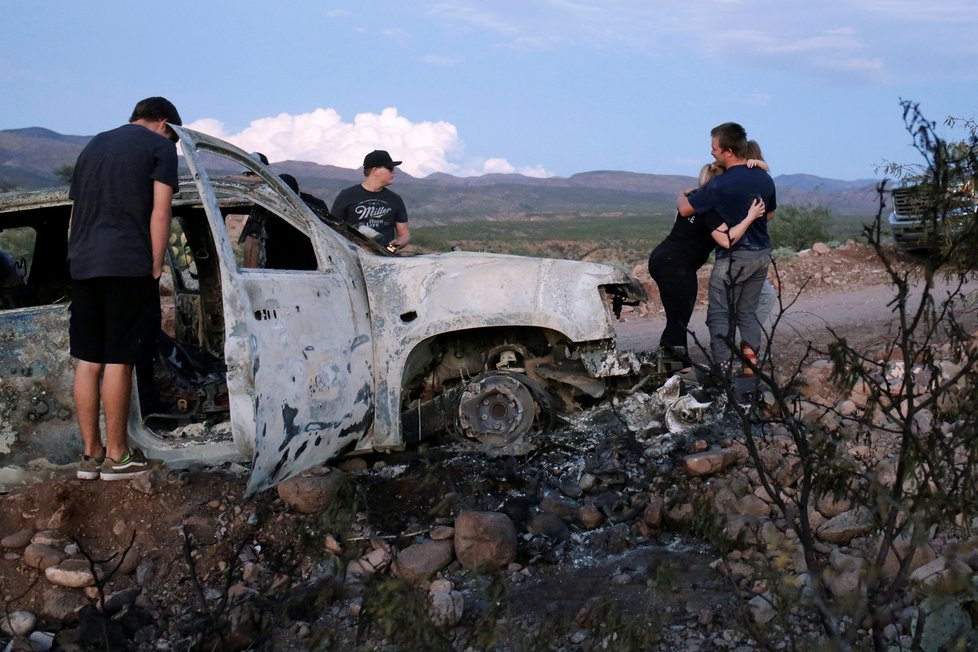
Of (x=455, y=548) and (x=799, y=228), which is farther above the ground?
(x=799, y=228)

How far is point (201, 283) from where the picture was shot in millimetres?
6703

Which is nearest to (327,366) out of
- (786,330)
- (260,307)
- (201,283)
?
(260,307)

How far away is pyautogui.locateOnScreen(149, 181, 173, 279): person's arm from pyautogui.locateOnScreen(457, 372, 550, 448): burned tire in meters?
1.78

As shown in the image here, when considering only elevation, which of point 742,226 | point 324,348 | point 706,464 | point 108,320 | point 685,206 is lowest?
point 706,464

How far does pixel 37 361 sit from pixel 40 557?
97 centimetres

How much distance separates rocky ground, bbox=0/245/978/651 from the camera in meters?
3.55

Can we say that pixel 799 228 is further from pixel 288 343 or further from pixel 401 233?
pixel 288 343

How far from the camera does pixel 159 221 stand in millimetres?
4762

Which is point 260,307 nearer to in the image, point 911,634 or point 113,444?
point 113,444

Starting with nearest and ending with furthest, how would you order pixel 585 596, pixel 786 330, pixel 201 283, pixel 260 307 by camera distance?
pixel 585 596 < pixel 260 307 < pixel 201 283 < pixel 786 330

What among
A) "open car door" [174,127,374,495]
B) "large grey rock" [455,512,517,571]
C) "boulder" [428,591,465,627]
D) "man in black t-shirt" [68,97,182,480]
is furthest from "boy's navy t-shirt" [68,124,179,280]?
"boulder" [428,591,465,627]

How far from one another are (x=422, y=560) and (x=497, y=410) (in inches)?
50.0

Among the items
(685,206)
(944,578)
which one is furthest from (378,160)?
(944,578)

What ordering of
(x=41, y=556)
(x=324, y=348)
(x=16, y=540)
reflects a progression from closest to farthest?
1. (x=41, y=556)
2. (x=16, y=540)
3. (x=324, y=348)
